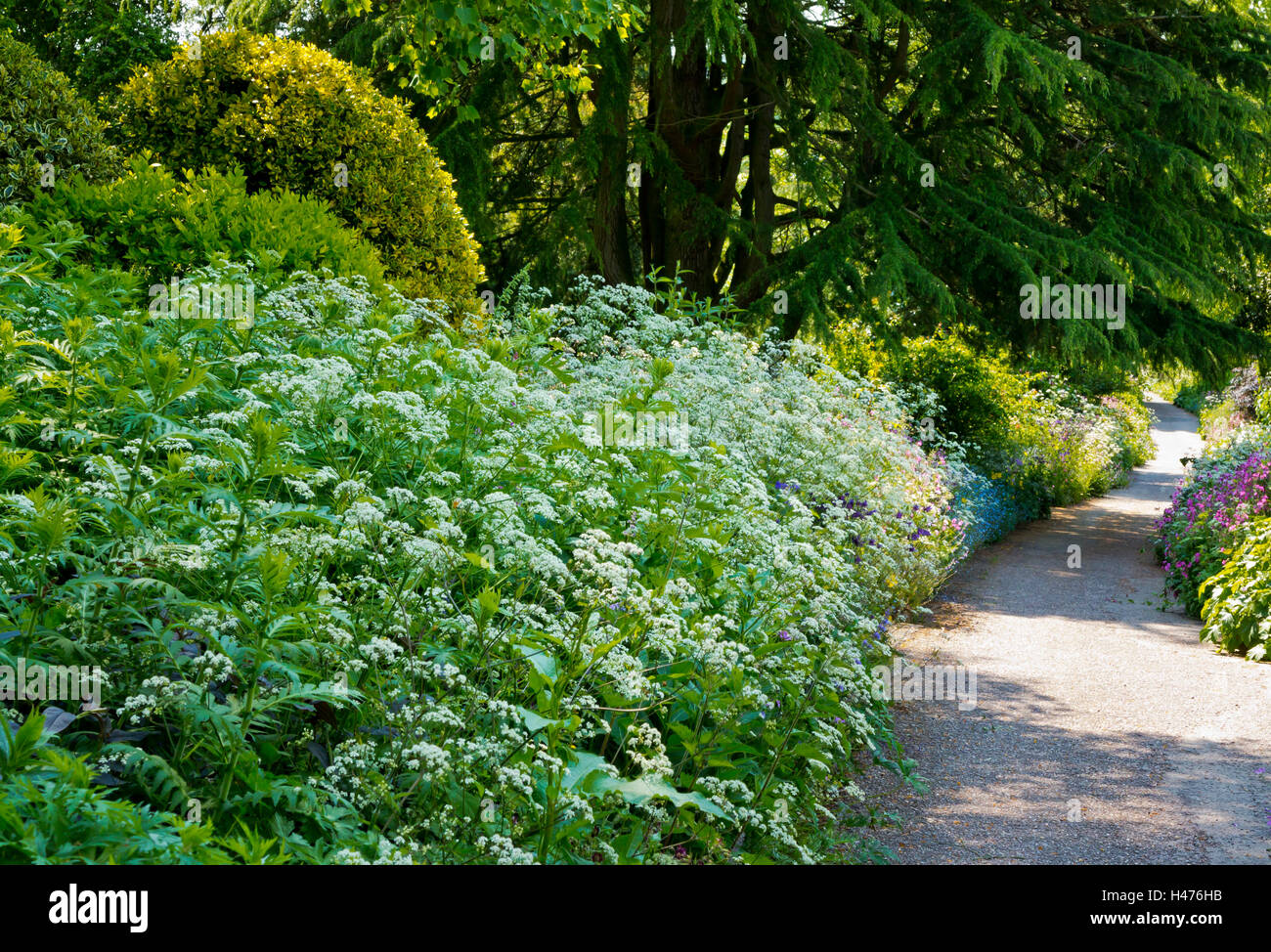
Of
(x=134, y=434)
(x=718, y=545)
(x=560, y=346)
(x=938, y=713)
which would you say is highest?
(x=560, y=346)

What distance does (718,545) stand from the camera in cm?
380

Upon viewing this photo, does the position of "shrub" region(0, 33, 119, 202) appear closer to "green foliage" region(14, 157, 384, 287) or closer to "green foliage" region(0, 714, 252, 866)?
"green foliage" region(14, 157, 384, 287)

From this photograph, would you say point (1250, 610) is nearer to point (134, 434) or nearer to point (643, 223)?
point (134, 434)

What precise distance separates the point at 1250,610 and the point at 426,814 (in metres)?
7.03

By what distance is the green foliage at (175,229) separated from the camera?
612 centimetres

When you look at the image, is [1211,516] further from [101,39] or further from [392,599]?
[101,39]

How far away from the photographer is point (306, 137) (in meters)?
7.73

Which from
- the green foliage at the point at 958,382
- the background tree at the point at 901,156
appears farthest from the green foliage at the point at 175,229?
the green foliage at the point at 958,382

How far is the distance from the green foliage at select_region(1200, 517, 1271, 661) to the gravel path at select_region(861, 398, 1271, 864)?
0.54ft

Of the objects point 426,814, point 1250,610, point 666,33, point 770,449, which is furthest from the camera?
point 666,33

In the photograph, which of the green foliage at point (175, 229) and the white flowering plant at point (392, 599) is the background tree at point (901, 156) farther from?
the white flowering plant at point (392, 599)

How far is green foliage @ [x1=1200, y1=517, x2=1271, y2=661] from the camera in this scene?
755 centimetres

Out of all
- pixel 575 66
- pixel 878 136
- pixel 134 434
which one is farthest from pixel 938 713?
pixel 878 136

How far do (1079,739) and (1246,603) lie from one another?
9.17 feet
